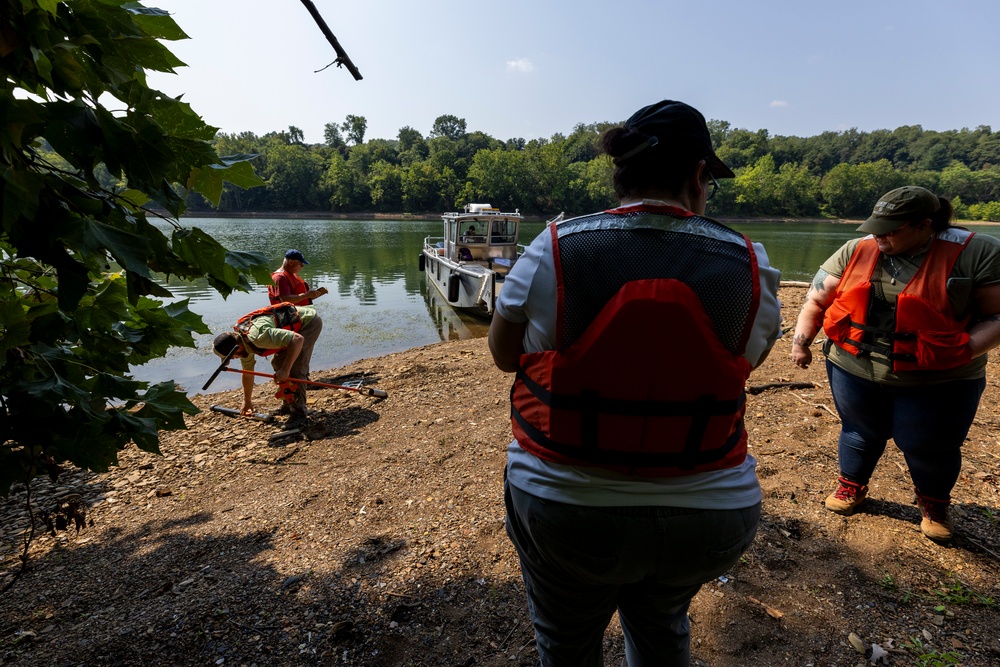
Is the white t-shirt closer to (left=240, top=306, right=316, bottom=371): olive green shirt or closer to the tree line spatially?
(left=240, top=306, right=316, bottom=371): olive green shirt

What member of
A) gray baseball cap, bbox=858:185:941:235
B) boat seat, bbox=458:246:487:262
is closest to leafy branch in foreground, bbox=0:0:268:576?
gray baseball cap, bbox=858:185:941:235

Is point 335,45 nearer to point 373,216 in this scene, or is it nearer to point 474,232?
point 474,232

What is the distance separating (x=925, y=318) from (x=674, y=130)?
2.15 metres

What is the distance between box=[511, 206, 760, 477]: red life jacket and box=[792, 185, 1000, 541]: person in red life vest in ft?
6.55

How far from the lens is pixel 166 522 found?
4.04 meters

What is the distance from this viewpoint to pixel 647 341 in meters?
1.10

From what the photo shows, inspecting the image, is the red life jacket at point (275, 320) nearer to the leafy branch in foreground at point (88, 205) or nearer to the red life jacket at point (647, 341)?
the leafy branch in foreground at point (88, 205)

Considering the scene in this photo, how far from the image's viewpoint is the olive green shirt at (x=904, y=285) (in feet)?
7.98

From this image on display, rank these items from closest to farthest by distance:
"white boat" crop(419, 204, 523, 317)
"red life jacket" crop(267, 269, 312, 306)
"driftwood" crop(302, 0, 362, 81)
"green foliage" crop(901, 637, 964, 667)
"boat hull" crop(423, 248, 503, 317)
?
1. "driftwood" crop(302, 0, 362, 81)
2. "green foliage" crop(901, 637, 964, 667)
3. "red life jacket" crop(267, 269, 312, 306)
4. "boat hull" crop(423, 248, 503, 317)
5. "white boat" crop(419, 204, 523, 317)

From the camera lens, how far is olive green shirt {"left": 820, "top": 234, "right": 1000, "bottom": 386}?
2.43m

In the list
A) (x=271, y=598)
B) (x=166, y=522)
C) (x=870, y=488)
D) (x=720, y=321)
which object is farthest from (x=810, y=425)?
(x=166, y=522)

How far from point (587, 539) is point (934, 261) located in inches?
98.2

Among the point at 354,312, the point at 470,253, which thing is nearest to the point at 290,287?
the point at 354,312

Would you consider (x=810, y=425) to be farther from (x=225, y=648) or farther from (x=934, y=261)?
(x=225, y=648)
